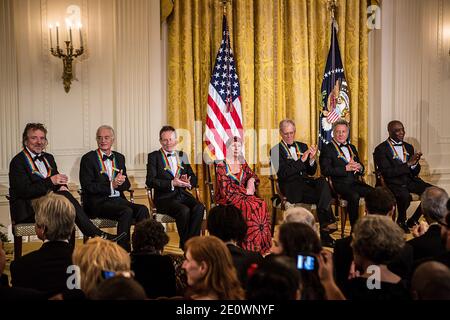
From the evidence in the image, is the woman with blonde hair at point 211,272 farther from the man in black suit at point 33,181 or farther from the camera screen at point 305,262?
the man in black suit at point 33,181

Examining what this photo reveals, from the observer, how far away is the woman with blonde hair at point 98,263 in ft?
9.82

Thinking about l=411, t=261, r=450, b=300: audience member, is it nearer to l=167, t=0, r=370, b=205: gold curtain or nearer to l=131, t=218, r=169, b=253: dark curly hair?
l=131, t=218, r=169, b=253: dark curly hair

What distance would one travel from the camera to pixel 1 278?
333cm

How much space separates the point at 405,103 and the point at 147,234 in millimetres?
5566

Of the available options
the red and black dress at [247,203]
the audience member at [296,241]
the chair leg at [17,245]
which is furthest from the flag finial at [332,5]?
the audience member at [296,241]

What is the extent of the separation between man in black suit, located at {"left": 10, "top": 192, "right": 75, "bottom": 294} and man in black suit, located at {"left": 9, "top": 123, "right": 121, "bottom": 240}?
2.03 metres

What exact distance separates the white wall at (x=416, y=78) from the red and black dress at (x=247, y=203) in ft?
7.78

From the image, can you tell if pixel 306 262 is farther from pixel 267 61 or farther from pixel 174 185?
pixel 267 61

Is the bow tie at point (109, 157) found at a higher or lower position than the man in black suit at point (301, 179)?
higher

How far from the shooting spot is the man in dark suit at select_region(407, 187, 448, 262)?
159 inches

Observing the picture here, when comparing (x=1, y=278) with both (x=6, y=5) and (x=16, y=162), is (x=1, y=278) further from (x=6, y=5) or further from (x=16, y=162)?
(x=6, y=5)

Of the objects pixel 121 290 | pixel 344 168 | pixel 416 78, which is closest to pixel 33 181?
pixel 344 168

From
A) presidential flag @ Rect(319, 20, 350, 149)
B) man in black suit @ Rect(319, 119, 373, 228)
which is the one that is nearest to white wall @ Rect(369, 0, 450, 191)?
presidential flag @ Rect(319, 20, 350, 149)

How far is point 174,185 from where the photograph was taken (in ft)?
21.8
